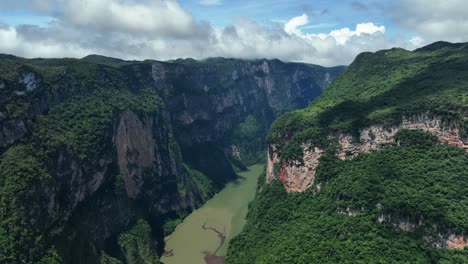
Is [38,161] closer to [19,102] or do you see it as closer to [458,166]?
[19,102]

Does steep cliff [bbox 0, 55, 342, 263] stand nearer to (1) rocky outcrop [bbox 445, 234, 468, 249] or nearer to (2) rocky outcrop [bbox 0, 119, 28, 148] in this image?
(2) rocky outcrop [bbox 0, 119, 28, 148]

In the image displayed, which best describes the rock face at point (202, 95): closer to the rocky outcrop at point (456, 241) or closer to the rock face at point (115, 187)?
the rock face at point (115, 187)

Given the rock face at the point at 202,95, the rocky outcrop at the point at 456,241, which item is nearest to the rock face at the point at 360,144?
the rocky outcrop at the point at 456,241

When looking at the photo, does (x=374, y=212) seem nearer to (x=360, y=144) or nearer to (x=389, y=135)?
(x=360, y=144)

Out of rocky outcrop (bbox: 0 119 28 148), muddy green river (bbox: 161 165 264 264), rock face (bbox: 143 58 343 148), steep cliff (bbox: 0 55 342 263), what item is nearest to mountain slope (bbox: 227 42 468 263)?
muddy green river (bbox: 161 165 264 264)

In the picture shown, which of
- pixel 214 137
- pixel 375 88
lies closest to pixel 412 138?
pixel 375 88

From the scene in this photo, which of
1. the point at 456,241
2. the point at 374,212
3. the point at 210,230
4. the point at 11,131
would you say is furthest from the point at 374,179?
the point at 11,131
